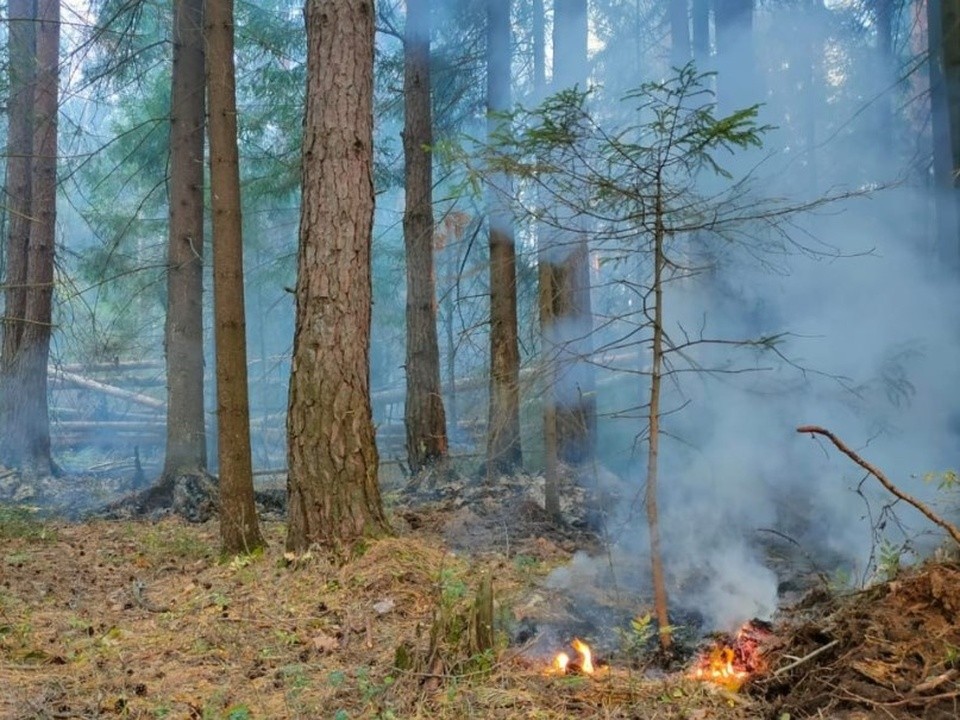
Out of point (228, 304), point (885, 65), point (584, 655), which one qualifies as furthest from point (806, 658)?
point (885, 65)

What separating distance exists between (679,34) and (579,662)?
1101cm

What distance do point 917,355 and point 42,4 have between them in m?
14.0

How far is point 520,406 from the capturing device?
737 centimetres

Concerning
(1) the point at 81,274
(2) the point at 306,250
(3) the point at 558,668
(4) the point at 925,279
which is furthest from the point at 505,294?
(1) the point at 81,274

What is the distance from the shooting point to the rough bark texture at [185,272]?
1031 centimetres

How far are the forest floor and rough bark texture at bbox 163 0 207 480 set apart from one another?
3.49 metres

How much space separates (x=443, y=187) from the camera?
20.2 metres

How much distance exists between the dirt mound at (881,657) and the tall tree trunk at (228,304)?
4312mm

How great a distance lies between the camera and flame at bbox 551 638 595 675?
4.38 metres

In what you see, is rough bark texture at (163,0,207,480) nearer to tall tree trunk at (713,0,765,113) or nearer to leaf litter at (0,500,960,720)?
leaf litter at (0,500,960,720)

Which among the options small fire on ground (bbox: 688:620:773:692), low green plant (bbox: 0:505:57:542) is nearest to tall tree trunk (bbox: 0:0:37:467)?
low green plant (bbox: 0:505:57:542)

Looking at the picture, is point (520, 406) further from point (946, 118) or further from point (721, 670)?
point (946, 118)

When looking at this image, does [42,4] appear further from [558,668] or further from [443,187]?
[558,668]

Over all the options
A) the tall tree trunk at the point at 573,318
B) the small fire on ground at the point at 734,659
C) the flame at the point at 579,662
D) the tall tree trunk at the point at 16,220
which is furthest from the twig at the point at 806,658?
the tall tree trunk at the point at 16,220
